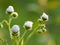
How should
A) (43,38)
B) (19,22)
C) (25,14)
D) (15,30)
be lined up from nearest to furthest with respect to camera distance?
(15,30) → (43,38) → (19,22) → (25,14)

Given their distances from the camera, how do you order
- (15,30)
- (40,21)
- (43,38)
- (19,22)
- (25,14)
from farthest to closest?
1. (25,14)
2. (19,22)
3. (43,38)
4. (40,21)
5. (15,30)

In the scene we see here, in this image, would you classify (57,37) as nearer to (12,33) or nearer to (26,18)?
(26,18)

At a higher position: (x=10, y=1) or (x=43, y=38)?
(x=10, y=1)

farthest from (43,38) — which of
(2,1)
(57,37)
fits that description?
(2,1)

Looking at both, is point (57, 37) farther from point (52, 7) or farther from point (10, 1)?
point (10, 1)

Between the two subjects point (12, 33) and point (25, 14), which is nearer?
point (12, 33)

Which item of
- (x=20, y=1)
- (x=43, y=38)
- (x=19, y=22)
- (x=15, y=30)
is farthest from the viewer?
(x=20, y=1)

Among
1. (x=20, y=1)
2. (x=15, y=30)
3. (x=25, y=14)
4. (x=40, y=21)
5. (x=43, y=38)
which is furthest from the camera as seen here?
(x=20, y=1)

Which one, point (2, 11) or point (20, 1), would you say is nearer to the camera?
point (2, 11)

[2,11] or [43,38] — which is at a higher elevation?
[2,11]

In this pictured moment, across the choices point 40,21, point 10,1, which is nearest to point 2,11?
point 10,1
